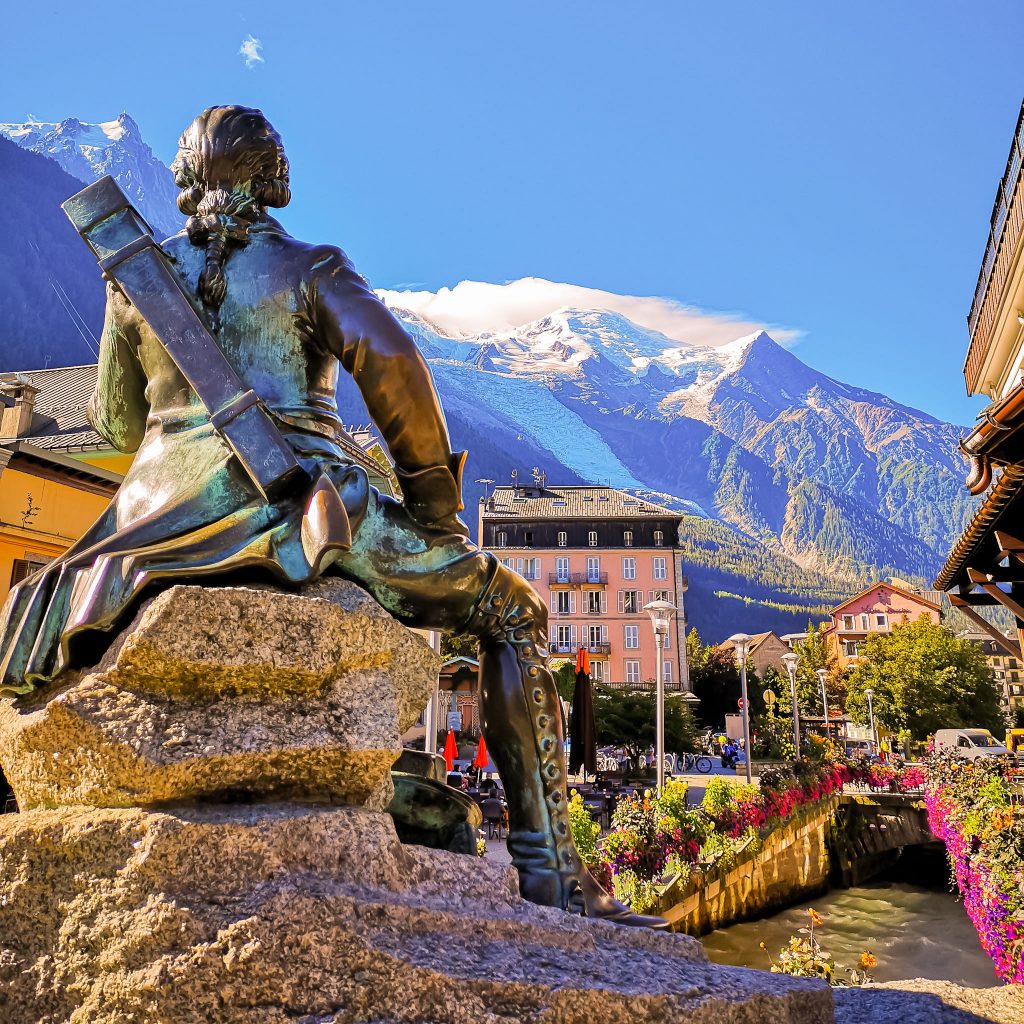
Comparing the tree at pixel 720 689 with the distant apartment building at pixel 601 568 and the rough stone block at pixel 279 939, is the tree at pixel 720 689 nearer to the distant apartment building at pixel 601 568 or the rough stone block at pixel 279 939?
the distant apartment building at pixel 601 568

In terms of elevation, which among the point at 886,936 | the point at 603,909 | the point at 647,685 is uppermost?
the point at 647,685

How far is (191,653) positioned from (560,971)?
0.97 metres

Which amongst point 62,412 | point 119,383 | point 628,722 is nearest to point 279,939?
point 119,383

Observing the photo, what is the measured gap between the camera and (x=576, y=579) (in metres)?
58.9

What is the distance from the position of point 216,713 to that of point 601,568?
57.7 meters

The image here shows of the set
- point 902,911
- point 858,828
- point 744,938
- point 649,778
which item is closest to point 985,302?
point 744,938

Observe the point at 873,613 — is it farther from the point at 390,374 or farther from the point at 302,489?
the point at 302,489

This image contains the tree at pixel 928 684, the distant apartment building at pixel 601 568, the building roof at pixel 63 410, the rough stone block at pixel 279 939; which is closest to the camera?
the rough stone block at pixel 279 939

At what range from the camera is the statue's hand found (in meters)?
2.39

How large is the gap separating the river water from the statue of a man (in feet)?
31.7

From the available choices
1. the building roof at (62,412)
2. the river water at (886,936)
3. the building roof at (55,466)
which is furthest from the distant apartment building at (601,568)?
the building roof at (55,466)

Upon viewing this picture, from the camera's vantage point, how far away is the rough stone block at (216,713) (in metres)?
1.85

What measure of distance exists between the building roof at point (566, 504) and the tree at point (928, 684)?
1525 centimetres

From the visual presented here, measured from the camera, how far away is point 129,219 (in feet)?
8.49
